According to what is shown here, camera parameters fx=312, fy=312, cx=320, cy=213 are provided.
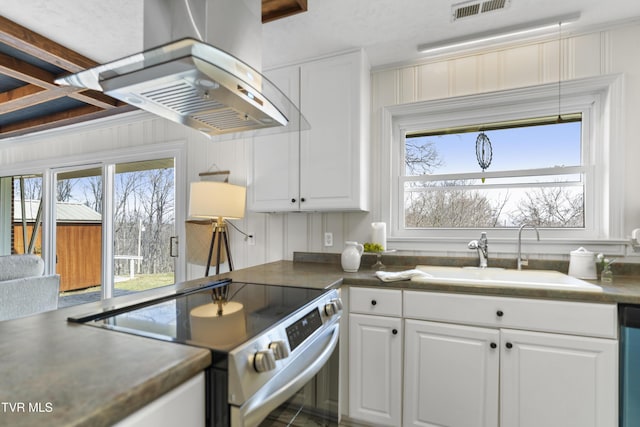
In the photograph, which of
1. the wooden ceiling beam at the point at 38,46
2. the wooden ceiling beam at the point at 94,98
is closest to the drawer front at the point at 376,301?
the wooden ceiling beam at the point at 38,46

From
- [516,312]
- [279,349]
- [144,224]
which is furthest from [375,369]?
[144,224]

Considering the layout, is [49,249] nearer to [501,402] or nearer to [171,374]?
[171,374]

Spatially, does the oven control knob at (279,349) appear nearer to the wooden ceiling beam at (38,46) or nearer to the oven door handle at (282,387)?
the oven door handle at (282,387)

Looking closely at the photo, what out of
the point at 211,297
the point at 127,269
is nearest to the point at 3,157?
the point at 127,269

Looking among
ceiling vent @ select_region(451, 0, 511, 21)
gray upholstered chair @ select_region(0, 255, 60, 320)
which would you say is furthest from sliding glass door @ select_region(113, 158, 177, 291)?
ceiling vent @ select_region(451, 0, 511, 21)

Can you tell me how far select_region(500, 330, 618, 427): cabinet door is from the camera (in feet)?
4.43

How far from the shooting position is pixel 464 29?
191cm

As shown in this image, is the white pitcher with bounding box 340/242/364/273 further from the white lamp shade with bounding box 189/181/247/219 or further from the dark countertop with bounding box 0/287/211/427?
the dark countertop with bounding box 0/287/211/427

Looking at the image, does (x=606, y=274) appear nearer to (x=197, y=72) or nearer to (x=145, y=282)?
(x=197, y=72)

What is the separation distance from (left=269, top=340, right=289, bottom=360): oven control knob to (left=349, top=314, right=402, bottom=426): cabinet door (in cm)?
93

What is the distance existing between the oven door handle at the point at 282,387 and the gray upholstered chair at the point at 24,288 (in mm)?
2157

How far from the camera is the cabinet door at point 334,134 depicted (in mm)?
2064

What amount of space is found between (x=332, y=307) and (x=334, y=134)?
120 cm

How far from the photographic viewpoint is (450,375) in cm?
157
